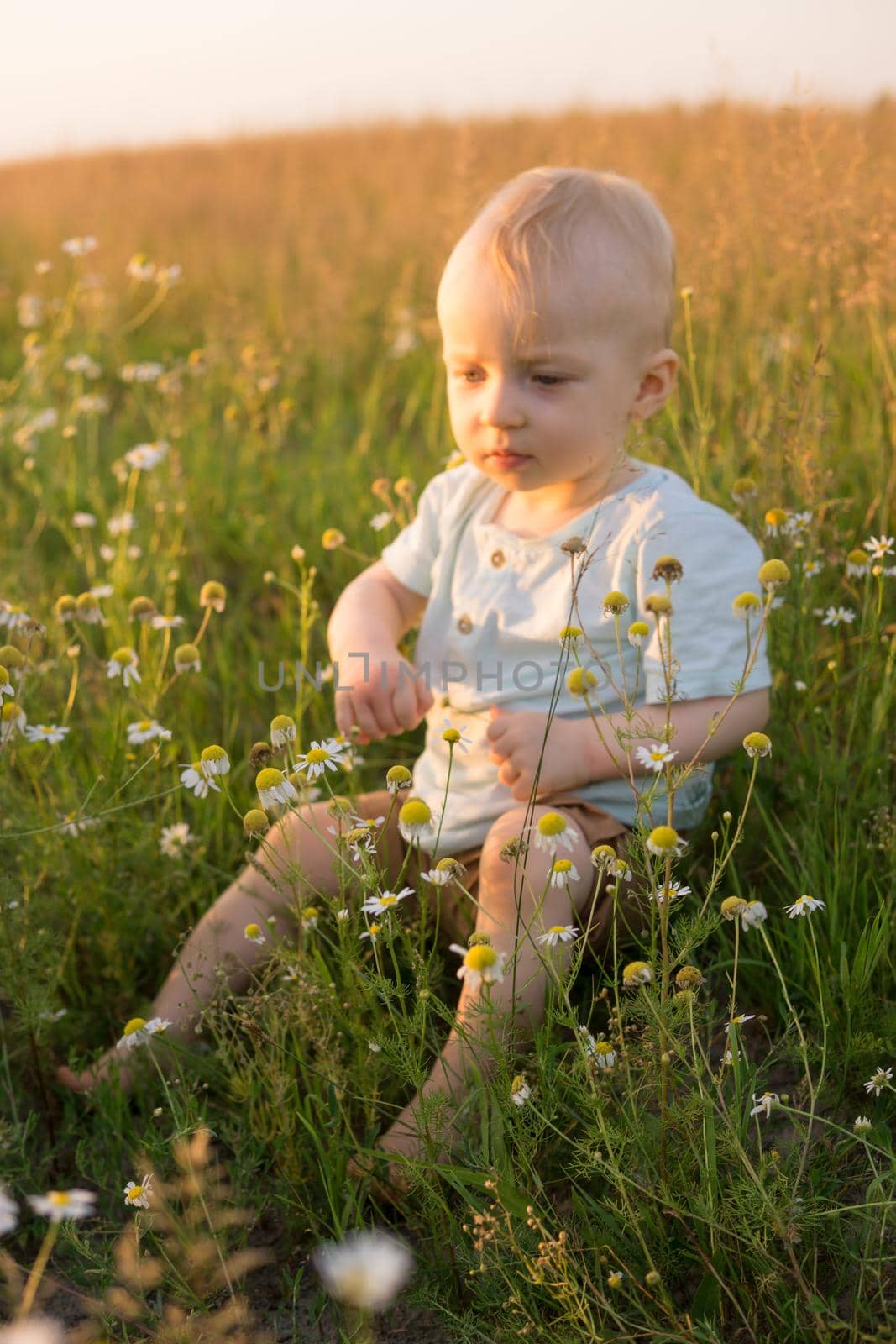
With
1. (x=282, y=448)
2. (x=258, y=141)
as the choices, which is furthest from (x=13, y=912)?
(x=258, y=141)

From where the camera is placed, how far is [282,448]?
4.61 meters

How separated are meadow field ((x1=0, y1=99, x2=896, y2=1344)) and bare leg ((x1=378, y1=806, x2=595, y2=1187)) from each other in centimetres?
5

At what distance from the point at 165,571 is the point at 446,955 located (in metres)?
1.52

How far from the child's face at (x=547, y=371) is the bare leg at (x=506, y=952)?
0.62 m

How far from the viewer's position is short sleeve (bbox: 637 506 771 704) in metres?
2.06

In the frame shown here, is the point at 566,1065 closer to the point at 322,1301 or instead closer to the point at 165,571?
the point at 322,1301

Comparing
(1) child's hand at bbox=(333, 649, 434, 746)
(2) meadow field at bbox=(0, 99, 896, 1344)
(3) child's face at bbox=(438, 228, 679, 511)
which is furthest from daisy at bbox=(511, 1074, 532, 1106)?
(3) child's face at bbox=(438, 228, 679, 511)

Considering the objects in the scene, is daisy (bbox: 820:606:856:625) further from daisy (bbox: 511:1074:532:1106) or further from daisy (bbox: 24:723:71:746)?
daisy (bbox: 24:723:71:746)

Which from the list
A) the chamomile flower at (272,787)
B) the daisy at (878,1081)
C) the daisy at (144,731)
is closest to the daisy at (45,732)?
the daisy at (144,731)

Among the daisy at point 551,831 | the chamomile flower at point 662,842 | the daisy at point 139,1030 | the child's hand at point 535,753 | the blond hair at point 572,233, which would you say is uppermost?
the blond hair at point 572,233

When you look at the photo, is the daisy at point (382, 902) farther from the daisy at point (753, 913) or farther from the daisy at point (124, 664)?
the daisy at point (124, 664)

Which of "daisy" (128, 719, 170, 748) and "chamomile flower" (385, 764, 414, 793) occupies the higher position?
"chamomile flower" (385, 764, 414, 793)

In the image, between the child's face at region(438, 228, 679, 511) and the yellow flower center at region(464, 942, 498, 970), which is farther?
the child's face at region(438, 228, 679, 511)

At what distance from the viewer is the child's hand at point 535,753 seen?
202 centimetres
